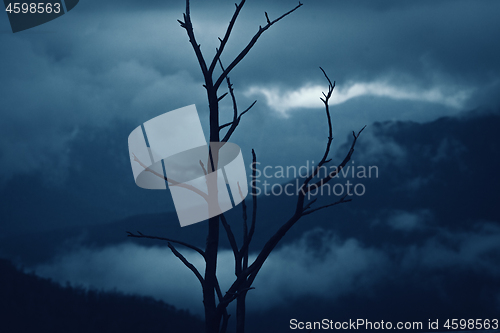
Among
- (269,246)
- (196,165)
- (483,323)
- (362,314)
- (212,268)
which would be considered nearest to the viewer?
(269,246)

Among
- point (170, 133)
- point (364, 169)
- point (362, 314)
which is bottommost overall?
point (362, 314)

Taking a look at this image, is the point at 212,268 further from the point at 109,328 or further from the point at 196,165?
the point at 109,328

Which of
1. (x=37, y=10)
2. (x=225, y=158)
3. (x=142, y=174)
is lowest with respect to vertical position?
(x=142, y=174)

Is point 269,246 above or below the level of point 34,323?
above

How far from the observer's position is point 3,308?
3768mm

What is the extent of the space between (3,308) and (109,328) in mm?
1245

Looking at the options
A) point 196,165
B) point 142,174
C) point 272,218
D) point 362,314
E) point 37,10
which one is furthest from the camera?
point 272,218

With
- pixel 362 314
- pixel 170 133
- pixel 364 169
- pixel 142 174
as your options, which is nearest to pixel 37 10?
pixel 170 133

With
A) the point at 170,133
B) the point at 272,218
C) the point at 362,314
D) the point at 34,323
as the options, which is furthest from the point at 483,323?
the point at 34,323

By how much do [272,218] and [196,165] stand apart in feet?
7.90

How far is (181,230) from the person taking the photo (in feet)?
13.6

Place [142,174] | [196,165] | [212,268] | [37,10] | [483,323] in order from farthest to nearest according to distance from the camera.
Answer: [483,323] < [37,10] < [196,165] < [142,174] < [212,268]

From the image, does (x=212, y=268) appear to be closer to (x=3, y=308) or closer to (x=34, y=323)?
(x=34, y=323)

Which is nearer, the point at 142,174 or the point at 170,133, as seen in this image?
the point at 142,174
